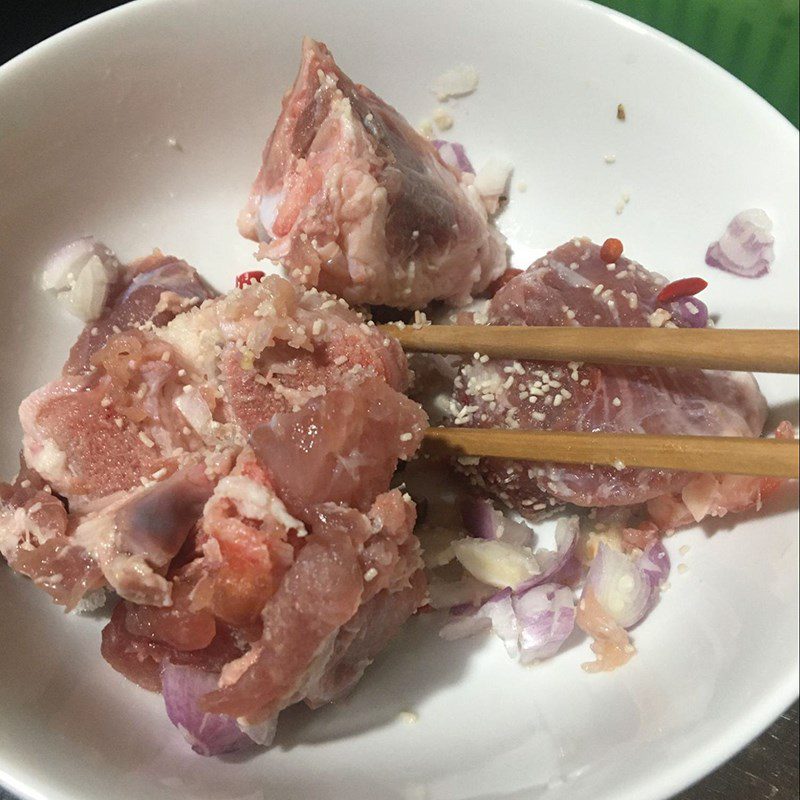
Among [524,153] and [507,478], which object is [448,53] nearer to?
[524,153]

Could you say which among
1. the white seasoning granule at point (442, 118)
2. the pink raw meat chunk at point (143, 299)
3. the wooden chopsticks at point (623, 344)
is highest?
the white seasoning granule at point (442, 118)

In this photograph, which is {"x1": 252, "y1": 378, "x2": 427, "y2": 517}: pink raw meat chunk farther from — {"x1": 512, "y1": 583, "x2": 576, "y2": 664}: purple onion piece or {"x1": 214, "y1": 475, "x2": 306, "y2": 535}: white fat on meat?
{"x1": 512, "y1": 583, "x2": 576, "y2": 664}: purple onion piece

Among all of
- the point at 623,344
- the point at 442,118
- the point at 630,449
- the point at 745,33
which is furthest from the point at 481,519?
the point at 745,33

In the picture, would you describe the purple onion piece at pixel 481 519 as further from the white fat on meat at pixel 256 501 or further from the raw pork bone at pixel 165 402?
the white fat on meat at pixel 256 501

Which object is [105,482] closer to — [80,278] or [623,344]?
[80,278]

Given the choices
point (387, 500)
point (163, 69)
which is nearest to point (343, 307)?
point (387, 500)

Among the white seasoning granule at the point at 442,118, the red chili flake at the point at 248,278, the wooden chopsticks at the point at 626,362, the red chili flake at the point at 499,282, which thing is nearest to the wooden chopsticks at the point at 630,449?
the wooden chopsticks at the point at 626,362
